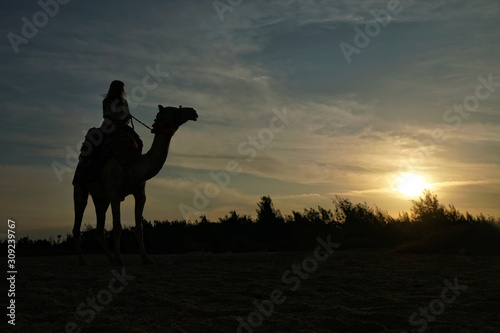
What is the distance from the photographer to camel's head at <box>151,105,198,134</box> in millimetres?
9469

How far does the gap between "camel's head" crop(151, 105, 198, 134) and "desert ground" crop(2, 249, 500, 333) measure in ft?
8.54

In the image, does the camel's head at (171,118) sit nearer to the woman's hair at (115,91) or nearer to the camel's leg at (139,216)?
the woman's hair at (115,91)

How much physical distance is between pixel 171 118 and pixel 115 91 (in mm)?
1523

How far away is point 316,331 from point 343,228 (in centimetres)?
1463

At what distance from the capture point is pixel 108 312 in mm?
5043

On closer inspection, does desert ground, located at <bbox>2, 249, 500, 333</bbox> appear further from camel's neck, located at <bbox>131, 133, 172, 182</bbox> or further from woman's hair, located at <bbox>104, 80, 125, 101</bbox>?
woman's hair, located at <bbox>104, 80, 125, 101</bbox>

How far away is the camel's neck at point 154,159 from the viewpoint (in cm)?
950

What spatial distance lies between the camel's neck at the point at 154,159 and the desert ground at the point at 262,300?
1800 millimetres

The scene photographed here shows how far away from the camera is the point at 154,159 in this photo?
950 centimetres

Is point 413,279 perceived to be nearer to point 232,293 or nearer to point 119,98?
point 232,293

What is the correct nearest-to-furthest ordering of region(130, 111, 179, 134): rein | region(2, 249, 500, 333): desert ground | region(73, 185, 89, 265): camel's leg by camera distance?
1. region(2, 249, 500, 333): desert ground
2. region(130, 111, 179, 134): rein
3. region(73, 185, 89, 265): camel's leg

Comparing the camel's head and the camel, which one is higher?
the camel's head

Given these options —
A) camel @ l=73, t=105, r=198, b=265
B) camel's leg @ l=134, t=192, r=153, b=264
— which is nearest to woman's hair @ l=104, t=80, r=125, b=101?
camel @ l=73, t=105, r=198, b=265

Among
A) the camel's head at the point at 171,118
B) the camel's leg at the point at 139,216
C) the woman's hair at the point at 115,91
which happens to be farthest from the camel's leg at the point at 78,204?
the camel's head at the point at 171,118
